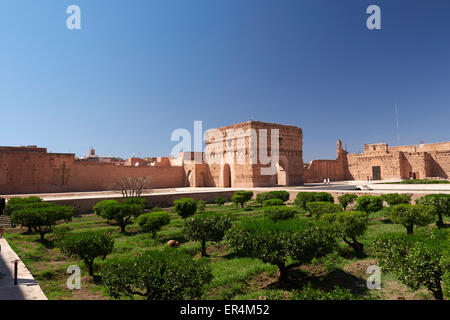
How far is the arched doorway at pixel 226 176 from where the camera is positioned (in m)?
32.0

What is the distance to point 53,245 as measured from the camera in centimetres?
1047

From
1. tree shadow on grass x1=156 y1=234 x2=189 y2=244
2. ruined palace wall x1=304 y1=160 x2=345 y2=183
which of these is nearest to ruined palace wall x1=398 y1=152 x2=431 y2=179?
ruined palace wall x1=304 y1=160 x2=345 y2=183

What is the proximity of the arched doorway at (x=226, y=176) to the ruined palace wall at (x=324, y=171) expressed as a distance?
42.2 feet

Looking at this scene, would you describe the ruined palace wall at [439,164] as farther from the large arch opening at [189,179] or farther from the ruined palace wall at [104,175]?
the ruined palace wall at [104,175]

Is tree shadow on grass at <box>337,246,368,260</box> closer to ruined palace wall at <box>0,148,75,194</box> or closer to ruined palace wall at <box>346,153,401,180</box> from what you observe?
ruined palace wall at <box>0,148,75,194</box>

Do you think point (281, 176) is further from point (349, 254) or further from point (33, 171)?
point (33, 171)

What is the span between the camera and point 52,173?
25938 millimetres

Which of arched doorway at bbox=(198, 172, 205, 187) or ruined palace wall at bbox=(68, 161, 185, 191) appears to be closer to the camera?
ruined palace wall at bbox=(68, 161, 185, 191)

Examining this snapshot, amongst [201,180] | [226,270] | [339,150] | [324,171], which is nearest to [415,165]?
[339,150]

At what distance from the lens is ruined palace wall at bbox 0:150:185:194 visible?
78.5 ft

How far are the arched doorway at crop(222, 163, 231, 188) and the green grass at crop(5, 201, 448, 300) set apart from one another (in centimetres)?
2016

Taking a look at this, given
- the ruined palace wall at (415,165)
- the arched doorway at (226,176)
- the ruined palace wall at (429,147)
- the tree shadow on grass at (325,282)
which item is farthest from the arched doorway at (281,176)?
the tree shadow on grass at (325,282)
